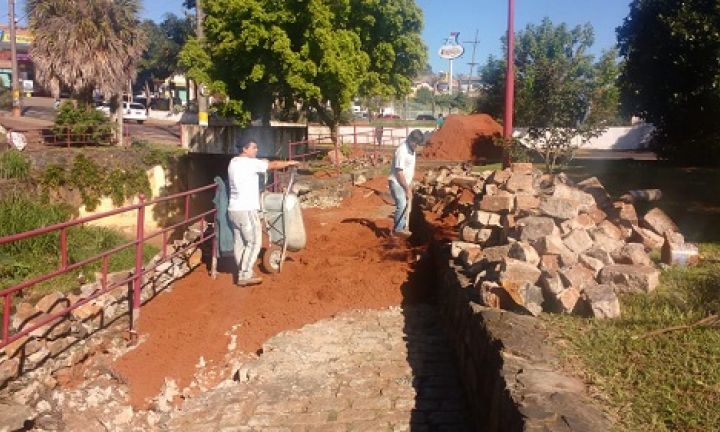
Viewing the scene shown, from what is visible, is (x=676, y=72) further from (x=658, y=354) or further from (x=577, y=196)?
(x=658, y=354)

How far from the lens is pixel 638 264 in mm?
5980

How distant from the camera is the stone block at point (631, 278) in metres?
5.42

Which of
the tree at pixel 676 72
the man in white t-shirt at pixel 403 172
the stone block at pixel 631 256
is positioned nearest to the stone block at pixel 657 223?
the stone block at pixel 631 256

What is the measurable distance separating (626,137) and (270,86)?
936 inches

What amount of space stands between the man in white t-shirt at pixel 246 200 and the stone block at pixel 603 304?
3.80 metres

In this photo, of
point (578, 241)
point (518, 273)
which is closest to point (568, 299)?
point (518, 273)

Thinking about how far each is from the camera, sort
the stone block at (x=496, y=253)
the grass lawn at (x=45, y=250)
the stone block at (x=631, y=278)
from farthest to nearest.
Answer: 1. the grass lawn at (x=45, y=250)
2. the stone block at (x=496, y=253)
3. the stone block at (x=631, y=278)

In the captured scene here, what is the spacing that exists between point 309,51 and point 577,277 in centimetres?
1459

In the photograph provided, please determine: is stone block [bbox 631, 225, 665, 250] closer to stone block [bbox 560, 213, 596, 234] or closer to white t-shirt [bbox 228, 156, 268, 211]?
stone block [bbox 560, 213, 596, 234]

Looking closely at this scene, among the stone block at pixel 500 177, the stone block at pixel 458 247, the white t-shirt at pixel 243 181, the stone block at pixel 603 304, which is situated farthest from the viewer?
the stone block at pixel 500 177

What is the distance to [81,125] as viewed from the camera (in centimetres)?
2408

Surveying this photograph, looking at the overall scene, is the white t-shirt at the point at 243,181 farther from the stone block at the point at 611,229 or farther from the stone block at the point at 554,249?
the stone block at the point at 611,229

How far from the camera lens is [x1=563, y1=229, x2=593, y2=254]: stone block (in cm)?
620

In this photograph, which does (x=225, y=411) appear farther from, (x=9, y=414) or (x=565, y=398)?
(x=565, y=398)
